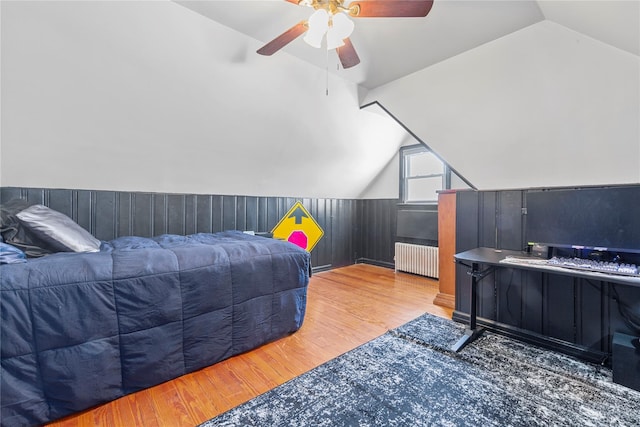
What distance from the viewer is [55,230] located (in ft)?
6.05

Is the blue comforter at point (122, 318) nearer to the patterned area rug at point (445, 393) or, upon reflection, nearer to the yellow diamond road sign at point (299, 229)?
the patterned area rug at point (445, 393)

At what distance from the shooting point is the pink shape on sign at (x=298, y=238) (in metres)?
4.37

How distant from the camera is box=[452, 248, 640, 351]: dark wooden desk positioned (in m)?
1.64

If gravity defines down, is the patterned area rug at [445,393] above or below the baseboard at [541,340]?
below

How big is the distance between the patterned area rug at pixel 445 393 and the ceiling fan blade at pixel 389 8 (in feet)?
7.37

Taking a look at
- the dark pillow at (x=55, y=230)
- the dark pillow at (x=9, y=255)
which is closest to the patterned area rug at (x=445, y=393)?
the dark pillow at (x=9, y=255)

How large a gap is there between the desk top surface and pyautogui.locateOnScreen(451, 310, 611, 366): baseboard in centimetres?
69

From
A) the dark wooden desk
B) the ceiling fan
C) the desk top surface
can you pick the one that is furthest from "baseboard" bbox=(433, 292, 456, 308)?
the ceiling fan

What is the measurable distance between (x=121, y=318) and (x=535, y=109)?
3442mm

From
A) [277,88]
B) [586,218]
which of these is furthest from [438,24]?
[586,218]

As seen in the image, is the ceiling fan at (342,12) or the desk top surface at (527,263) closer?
the ceiling fan at (342,12)

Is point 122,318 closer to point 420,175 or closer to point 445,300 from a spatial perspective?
point 445,300

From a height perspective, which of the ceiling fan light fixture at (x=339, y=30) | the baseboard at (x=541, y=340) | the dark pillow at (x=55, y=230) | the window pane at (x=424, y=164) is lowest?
the baseboard at (x=541, y=340)

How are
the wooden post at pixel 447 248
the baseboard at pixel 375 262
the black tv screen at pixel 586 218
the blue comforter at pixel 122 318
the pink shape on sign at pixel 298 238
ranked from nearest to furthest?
the blue comforter at pixel 122 318 → the black tv screen at pixel 586 218 → the wooden post at pixel 447 248 → the pink shape on sign at pixel 298 238 → the baseboard at pixel 375 262
